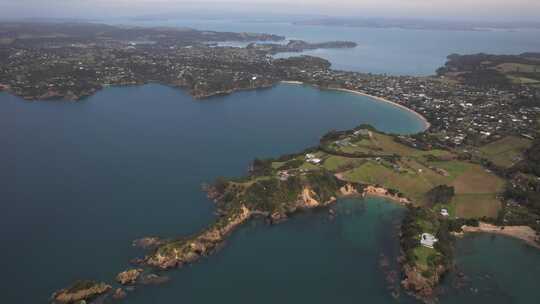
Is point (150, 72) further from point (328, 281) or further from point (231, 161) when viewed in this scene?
point (328, 281)

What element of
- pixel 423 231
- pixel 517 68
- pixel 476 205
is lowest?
pixel 423 231

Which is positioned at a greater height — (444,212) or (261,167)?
(261,167)

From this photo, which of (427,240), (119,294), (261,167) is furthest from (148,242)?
(427,240)

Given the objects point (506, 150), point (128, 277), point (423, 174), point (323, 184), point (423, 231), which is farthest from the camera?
point (506, 150)

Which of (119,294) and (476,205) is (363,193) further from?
(119,294)

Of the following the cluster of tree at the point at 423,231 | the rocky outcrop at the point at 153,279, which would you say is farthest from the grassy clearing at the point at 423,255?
the rocky outcrop at the point at 153,279

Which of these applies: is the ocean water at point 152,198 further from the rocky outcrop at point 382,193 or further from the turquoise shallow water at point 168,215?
the rocky outcrop at point 382,193

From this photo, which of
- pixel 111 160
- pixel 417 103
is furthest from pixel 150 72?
pixel 417 103
